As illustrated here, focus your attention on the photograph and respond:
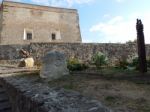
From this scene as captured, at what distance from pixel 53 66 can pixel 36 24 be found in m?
24.4

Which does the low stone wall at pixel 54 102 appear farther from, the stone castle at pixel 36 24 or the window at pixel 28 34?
the window at pixel 28 34

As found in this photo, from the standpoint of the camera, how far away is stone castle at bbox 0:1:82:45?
28.6 m

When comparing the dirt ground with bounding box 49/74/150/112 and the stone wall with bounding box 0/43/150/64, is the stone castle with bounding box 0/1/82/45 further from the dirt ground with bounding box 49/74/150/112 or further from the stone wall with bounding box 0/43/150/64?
the dirt ground with bounding box 49/74/150/112

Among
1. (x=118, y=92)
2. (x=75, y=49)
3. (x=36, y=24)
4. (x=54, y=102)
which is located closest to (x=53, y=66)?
(x=118, y=92)

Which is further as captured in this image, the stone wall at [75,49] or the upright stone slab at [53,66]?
the stone wall at [75,49]

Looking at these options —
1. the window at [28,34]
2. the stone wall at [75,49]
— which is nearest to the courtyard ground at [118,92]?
the stone wall at [75,49]

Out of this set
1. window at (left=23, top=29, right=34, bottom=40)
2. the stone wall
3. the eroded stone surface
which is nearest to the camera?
the eroded stone surface

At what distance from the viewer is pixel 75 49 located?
21000mm

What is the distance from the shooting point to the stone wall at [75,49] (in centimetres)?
2052

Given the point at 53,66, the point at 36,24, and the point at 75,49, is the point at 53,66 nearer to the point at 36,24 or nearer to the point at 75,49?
the point at 75,49

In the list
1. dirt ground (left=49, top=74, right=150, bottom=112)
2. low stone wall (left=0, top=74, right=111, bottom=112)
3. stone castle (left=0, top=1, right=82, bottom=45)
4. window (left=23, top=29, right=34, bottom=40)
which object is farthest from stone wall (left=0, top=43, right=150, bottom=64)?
low stone wall (left=0, top=74, right=111, bottom=112)

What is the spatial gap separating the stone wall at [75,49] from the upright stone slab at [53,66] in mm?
13460

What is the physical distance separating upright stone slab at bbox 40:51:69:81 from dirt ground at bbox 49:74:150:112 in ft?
0.99

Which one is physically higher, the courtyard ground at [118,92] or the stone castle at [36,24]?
the stone castle at [36,24]
